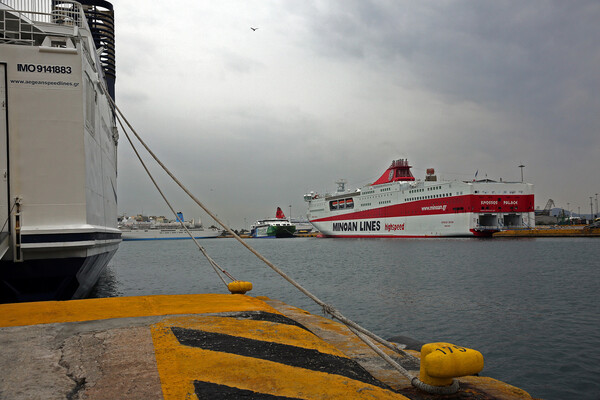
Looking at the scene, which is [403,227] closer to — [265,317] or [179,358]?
[265,317]

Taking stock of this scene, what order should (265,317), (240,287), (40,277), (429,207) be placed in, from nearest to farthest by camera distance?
1. (265,317)
2. (40,277)
3. (240,287)
4. (429,207)

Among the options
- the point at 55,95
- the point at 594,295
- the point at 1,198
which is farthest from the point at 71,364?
the point at 594,295

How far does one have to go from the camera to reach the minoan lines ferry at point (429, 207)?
2101 inches

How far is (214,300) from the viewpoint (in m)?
5.61

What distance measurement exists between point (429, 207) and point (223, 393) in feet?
193

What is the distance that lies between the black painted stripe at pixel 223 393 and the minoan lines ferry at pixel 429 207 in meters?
54.5

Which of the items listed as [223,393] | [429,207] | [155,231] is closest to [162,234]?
[155,231]

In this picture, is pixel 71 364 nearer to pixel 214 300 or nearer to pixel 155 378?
pixel 155 378

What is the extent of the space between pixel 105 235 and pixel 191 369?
6782 mm

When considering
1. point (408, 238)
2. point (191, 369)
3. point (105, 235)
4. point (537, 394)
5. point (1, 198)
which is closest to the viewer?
point (191, 369)

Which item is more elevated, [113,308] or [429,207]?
[429,207]

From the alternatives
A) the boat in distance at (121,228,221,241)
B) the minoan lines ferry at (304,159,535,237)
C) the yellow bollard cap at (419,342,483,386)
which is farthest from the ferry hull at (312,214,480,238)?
the yellow bollard cap at (419,342,483,386)

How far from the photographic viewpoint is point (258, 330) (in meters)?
4.20

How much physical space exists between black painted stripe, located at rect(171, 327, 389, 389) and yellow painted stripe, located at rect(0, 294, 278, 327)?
37.8 inches
